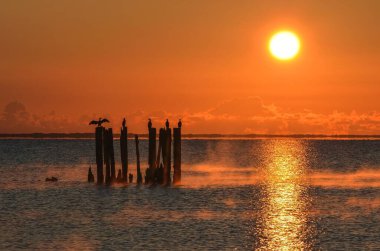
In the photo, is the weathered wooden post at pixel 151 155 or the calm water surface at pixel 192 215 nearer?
the calm water surface at pixel 192 215

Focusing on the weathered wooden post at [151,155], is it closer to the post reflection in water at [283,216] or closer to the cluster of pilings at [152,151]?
the cluster of pilings at [152,151]

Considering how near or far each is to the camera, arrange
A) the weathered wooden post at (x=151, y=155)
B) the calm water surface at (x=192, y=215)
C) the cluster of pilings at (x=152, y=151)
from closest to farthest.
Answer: the calm water surface at (x=192, y=215)
the cluster of pilings at (x=152, y=151)
the weathered wooden post at (x=151, y=155)

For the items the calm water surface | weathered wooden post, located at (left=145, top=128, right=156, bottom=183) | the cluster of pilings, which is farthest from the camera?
weathered wooden post, located at (left=145, top=128, right=156, bottom=183)

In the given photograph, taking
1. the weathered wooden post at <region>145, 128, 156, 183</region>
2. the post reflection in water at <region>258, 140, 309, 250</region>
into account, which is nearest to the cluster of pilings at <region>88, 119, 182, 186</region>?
the weathered wooden post at <region>145, 128, 156, 183</region>

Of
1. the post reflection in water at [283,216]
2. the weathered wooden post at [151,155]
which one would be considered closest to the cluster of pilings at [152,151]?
the weathered wooden post at [151,155]

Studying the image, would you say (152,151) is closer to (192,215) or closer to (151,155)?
(151,155)

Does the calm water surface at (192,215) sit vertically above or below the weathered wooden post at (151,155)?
below

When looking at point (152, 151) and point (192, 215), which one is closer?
point (192, 215)

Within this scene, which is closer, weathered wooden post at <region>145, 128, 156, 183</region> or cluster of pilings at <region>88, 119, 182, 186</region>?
cluster of pilings at <region>88, 119, 182, 186</region>

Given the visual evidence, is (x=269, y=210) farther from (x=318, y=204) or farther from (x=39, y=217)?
(x=39, y=217)

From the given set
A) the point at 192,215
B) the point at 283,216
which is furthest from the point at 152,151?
the point at 283,216

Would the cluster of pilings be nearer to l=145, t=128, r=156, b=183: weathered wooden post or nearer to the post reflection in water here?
l=145, t=128, r=156, b=183: weathered wooden post

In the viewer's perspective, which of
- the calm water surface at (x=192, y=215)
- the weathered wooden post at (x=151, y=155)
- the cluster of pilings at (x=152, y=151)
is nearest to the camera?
the calm water surface at (x=192, y=215)

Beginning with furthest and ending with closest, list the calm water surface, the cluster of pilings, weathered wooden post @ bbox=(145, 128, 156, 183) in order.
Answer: weathered wooden post @ bbox=(145, 128, 156, 183)
the cluster of pilings
the calm water surface
